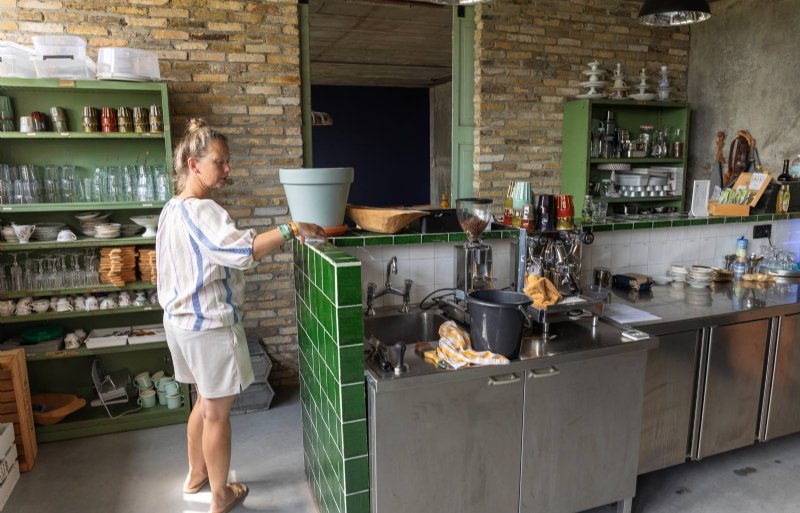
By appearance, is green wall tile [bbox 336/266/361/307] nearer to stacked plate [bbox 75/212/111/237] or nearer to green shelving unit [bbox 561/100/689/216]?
stacked plate [bbox 75/212/111/237]

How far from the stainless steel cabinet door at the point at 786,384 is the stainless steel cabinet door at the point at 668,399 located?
0.56m

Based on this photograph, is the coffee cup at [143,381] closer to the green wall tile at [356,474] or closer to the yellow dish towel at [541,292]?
the green wall tile at [356,474]

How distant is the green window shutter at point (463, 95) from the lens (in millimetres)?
4816

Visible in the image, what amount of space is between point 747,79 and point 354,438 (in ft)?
16.1

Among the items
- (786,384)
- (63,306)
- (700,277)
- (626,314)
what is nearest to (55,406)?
(63,306)

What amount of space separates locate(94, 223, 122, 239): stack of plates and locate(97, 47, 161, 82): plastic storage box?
0.87 metres

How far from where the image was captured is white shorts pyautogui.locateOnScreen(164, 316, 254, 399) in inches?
92.7

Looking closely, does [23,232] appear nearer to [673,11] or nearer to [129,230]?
[129,230]

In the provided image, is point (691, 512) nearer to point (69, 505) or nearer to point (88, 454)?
point (69, 505)

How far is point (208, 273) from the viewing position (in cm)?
226

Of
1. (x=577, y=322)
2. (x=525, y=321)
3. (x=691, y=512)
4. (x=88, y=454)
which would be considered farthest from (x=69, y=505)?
(x=691, y=512)

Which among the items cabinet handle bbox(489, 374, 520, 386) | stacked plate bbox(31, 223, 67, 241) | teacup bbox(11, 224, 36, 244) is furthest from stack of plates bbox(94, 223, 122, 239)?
cabinet handle bbox(489, 374, 520, 386)

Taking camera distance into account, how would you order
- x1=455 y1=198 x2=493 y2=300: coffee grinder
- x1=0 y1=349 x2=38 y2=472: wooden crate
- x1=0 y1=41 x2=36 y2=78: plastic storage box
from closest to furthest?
x1=455 y1=198 x2=493 y2=300: coffee grinder
x1=0 y1=349 x2=38 y2=472: wooden crate
x1=0 y1=41 x2=36 y2=78: plastic storage box

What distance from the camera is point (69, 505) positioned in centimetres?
275
